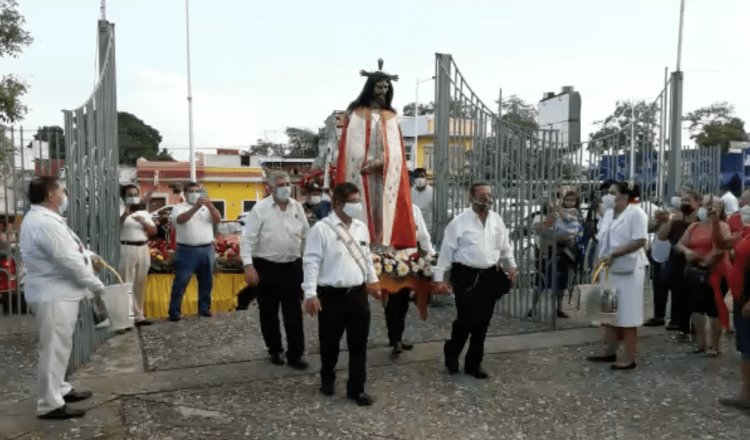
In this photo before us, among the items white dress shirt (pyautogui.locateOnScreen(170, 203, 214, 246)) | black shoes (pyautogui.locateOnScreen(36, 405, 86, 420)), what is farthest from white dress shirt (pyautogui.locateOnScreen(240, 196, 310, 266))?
white dress shirt (pyautogui.locateOnScreen(170, 203, 214, 246))

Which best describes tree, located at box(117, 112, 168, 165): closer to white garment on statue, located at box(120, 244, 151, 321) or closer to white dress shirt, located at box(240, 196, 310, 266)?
white garment on statue, located at box(120, 244, 151, 321)

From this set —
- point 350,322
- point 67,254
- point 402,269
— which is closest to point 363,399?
point 350,322

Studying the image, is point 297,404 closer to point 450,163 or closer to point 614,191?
point 614,191

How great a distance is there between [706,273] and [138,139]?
205ft

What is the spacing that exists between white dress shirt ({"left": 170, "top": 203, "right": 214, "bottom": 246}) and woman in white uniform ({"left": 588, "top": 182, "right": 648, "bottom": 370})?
14.7ft

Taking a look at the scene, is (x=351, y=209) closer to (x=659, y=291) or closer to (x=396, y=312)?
(x=396, y=312)

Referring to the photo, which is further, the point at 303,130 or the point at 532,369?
the point at 303,130

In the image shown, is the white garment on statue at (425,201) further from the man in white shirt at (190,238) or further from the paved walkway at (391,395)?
the man in white shirt at (190,238)

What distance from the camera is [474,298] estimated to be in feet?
19.1

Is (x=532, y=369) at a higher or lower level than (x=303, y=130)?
lower

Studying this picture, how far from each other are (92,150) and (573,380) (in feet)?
15.9

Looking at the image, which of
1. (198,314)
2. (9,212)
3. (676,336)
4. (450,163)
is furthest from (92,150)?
(676,336)

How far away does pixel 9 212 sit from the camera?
22.5 ft

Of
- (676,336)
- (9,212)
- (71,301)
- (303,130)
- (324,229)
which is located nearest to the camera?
(71,301)
